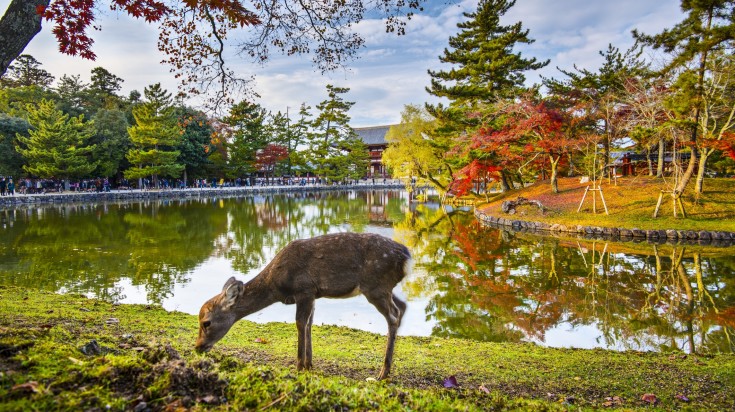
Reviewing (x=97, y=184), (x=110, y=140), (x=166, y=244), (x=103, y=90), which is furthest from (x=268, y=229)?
(x=103, y=90)

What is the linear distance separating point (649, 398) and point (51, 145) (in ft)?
138

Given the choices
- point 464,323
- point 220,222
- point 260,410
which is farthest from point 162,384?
point 220,222

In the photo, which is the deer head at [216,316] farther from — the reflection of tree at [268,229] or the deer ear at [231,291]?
the reflection of tree at [268,229]

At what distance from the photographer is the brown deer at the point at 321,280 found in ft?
14.3

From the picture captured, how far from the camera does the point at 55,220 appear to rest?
23.3m

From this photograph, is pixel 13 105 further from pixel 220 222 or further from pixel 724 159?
pixel 724 159

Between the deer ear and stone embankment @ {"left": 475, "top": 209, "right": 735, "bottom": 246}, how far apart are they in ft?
57.5

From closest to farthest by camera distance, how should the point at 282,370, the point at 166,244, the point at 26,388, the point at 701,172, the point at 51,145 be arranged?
the point at 26,388 → the point at 282,370 → the point at 166,244 → the point at 701,172 → the point at 51,145

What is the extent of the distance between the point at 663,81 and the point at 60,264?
27314mm

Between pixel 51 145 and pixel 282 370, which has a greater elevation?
pixel 51 145

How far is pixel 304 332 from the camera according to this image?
4.34 meters

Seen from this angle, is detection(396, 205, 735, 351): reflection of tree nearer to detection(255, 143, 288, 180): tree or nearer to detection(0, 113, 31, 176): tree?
detection(0, 113, 31, 176): tree

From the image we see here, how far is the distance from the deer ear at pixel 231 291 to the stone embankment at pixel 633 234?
17532 millimetres

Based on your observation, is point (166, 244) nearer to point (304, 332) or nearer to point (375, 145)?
point (304, 332)
